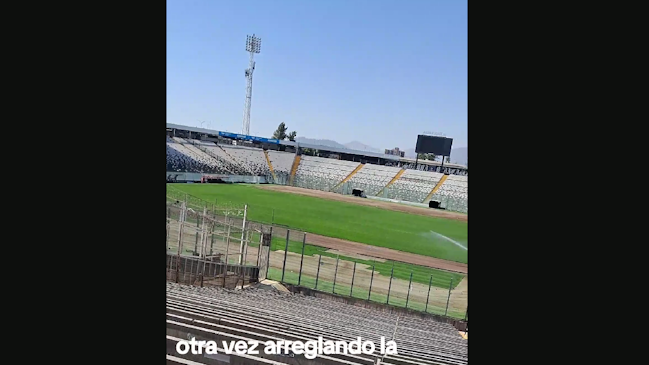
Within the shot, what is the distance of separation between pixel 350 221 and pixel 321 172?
55.6 ft

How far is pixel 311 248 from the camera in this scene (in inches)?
521

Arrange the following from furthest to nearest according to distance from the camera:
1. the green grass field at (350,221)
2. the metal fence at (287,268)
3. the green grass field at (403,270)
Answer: the green grass field at (350,221) < the green grass field at (403,270) < the metal fence at (287,268)

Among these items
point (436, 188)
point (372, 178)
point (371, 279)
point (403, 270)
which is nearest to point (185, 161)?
point (372, 178)

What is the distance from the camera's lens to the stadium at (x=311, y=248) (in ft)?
12.0

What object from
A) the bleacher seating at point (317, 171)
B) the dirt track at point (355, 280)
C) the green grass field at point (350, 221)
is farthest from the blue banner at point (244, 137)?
the dirt track at point (355, 280)

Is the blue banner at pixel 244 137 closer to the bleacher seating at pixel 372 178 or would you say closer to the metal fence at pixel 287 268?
the bleacher seating at pixel 372 178

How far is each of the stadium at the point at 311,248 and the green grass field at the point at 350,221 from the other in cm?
9

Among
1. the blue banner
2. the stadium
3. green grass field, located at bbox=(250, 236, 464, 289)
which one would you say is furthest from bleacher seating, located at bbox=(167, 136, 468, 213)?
green grass field, located at bbox=(250, 236, 464, 289)

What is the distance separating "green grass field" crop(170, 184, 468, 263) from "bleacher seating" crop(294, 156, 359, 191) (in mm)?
5682

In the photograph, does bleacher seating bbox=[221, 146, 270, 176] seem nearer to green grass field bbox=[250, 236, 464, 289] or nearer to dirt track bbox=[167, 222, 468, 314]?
green grass field bbox=[250, 236, 464, 289]

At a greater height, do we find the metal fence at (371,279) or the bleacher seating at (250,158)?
the bleacher seating at (250,158)

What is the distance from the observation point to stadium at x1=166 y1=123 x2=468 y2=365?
365cm
